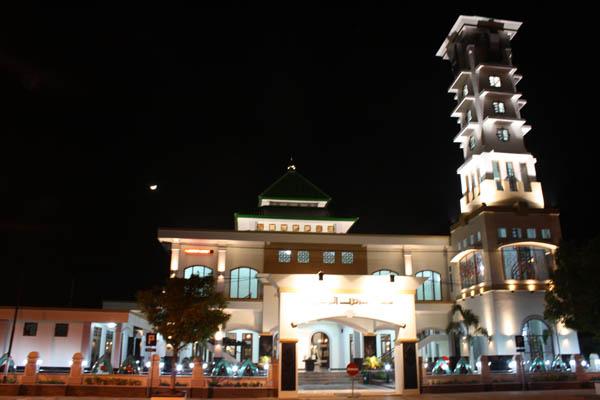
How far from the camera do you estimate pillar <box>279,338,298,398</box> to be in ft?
65.4

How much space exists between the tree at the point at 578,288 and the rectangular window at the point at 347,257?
1510 centimetres

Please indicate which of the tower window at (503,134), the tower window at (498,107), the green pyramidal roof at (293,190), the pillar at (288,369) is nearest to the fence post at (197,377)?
the pillar at (288,369)

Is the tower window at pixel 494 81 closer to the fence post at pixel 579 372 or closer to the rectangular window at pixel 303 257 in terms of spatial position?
the rectangular window at pixel 303 257

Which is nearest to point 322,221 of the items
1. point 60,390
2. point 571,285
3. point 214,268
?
point 214,268

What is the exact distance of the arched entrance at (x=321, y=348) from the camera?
36250mm

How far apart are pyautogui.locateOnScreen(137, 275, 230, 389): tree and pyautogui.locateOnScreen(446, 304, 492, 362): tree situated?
18.0 meters

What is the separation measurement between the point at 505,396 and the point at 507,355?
9392mm

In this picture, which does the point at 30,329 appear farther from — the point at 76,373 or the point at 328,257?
the point at 328,257

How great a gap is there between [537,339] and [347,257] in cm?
1329

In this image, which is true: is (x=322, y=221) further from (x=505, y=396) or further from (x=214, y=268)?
(x=505, y=396)

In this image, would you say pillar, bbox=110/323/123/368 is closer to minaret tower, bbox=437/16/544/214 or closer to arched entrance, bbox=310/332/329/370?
arched entrance, bbox=310/332/329/370

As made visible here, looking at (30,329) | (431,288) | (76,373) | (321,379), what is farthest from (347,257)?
(76,373)

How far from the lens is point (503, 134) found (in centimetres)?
3678

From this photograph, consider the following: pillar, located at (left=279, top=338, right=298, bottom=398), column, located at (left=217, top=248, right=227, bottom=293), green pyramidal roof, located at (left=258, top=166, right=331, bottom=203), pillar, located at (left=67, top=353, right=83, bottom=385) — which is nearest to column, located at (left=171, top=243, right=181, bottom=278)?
column, located at (left=217, top=248, right=227, bottom=293)
